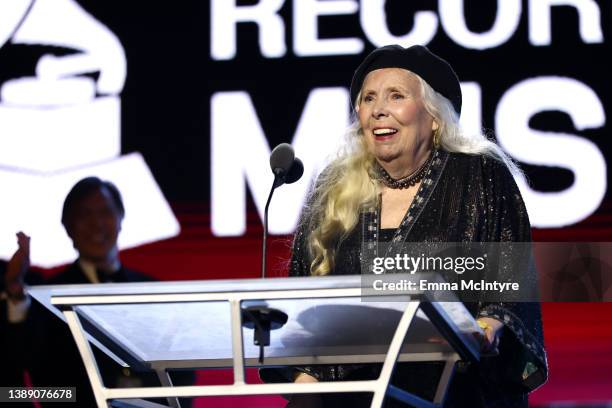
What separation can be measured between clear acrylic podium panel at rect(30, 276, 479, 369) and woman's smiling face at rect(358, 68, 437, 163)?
62 cm

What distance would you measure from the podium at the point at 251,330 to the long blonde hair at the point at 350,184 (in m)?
0.40

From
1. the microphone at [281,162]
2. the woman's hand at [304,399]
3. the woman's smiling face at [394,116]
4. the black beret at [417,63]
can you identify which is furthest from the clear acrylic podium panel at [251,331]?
the black beret at [417,63]

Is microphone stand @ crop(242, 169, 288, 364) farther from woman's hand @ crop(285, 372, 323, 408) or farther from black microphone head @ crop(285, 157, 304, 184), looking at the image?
black microphone head @ crop(285, 157, 304, 184)

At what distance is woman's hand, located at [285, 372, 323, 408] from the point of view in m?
2.01

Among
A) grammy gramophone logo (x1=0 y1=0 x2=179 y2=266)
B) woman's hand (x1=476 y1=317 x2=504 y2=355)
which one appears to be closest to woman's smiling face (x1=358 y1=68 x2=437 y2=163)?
woman's hand (x1=476 y1=317 x2=504 y2=355)

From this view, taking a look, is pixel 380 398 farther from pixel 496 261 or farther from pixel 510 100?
pixel 510 100

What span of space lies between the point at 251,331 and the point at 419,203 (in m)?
0.62

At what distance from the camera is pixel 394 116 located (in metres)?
2.40

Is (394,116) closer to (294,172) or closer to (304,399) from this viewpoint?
(294,172)

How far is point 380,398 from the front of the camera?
1.59 m

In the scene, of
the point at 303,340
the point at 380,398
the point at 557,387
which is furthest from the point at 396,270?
the point at 557,387

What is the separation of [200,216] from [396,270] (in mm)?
1882

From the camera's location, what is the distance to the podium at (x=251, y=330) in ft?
5.19

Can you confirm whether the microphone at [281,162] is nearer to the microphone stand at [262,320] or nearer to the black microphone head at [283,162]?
the black microphone head at [283,162]
